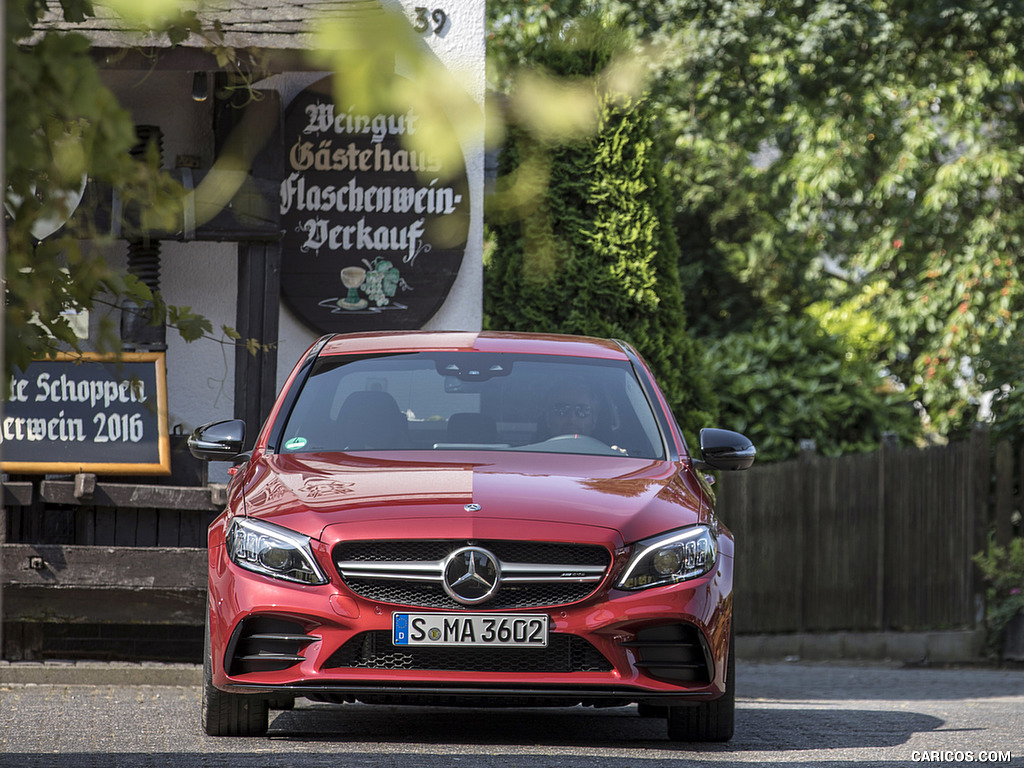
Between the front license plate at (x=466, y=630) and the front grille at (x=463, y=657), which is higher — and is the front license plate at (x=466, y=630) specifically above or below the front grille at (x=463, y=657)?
above

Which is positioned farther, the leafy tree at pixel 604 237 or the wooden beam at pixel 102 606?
the leafy tree at pixel 604 237

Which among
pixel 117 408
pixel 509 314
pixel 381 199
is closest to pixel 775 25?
pixel 509 314

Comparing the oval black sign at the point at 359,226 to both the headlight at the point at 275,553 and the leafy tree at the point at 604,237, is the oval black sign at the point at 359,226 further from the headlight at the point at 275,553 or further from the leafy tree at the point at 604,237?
the headlight at the point at 275,553

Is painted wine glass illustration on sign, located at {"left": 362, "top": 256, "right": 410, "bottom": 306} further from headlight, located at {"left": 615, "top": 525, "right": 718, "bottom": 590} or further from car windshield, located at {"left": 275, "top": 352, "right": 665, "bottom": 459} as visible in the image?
headlight, located at {"left": 615, "top": 525, "right": 718, "bottom": 590}

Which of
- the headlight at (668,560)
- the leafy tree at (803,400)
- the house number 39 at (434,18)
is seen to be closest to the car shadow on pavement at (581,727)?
the headlight at (668,560)

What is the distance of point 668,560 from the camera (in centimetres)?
543

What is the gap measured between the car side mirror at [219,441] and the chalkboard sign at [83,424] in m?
2.27

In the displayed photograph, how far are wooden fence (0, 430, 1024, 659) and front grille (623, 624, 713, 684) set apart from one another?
2.29 metres

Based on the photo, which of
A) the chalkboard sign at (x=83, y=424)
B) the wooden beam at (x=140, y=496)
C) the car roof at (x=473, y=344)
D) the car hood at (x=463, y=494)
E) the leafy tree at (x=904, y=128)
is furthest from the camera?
the leafy tree at (x=904, y=128)

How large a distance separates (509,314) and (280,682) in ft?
23.8

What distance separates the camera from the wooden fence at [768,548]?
8.06 metres

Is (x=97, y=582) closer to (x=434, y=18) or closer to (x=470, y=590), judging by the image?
(x=470, y=590)

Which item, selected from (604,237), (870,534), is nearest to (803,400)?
(870,534)

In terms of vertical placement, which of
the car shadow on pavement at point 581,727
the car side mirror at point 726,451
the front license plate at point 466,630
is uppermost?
the car side mirror at point 726,451
